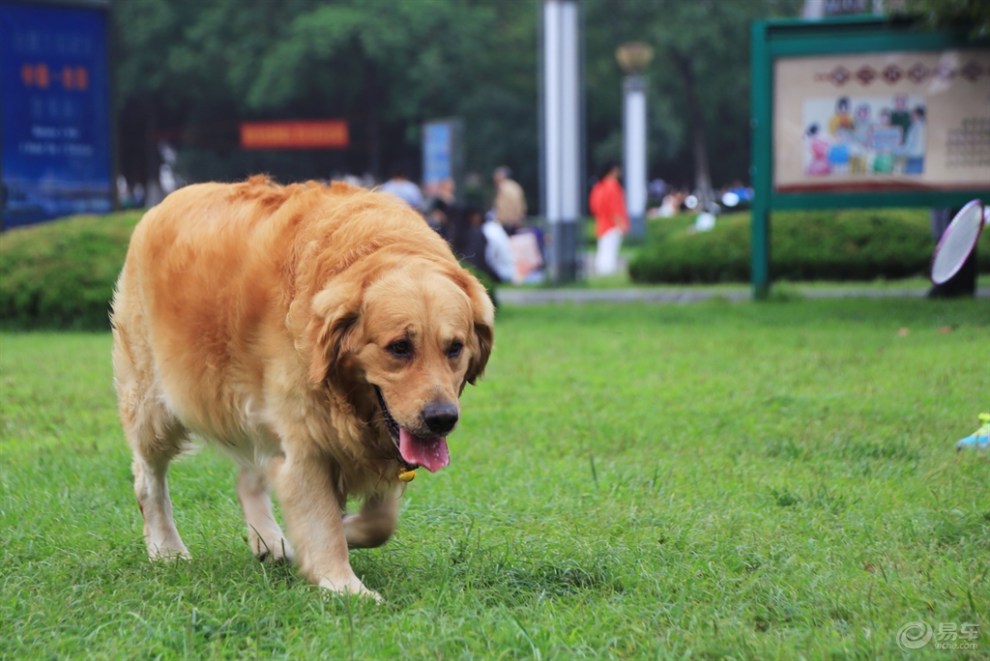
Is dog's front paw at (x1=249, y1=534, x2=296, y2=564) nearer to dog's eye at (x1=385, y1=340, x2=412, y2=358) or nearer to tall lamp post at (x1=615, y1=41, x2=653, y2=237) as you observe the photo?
dog's eye at (x1=385, y1=340, x2=412, y2=358)

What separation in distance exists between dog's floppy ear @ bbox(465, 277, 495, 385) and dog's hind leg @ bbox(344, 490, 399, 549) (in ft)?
1.62

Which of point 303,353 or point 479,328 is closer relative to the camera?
point 303,353

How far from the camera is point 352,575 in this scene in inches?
157

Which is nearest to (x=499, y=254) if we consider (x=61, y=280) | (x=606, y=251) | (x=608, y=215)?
(x=608, y=215)

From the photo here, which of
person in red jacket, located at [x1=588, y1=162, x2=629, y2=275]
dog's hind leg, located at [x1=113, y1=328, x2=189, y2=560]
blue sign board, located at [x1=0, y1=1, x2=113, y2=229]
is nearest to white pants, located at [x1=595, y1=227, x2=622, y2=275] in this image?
person in red jacket, located at [x1=588, y1=162, x2=629, y2=275]

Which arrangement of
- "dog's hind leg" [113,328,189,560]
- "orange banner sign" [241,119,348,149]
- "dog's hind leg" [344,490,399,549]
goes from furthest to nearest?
"orange banner sign" [241,119,348,149], "dog's hind leg" [113,328,189,560], "dog's hind leg" [344,490,399,549]

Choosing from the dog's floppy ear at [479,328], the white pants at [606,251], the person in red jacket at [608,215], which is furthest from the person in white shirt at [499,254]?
the dog's floppy ear at [479,328]

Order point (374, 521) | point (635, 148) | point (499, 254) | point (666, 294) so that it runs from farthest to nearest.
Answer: point (635, 148), point (499, 254), point (666, 294), point (374, 521)

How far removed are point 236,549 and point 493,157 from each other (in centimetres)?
4768

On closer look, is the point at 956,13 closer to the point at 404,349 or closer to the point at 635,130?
the point at 404,349

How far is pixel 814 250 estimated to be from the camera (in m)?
17.3

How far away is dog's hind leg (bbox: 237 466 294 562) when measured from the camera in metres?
4.47

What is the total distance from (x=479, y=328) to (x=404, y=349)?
369 millimetres

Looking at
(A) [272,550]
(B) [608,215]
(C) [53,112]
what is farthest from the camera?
(B) [608,215]
